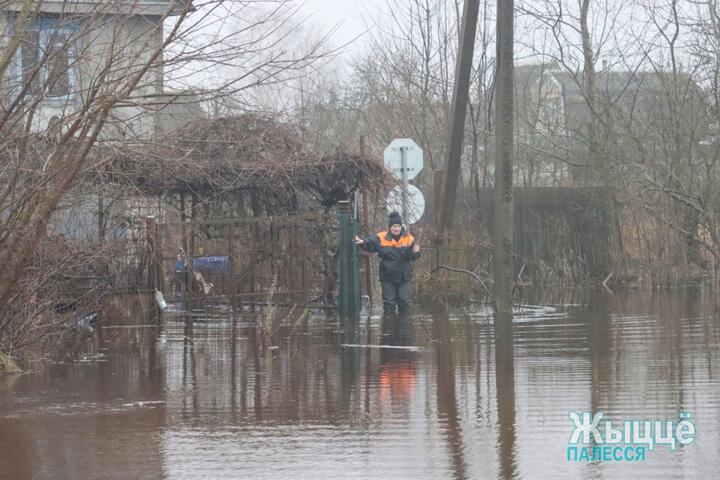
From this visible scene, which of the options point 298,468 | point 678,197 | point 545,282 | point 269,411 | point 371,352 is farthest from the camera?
point 545,282

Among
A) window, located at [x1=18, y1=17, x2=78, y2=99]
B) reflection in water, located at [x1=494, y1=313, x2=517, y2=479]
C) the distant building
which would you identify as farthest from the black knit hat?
window, located at [x1=18, y1=17, x2=78, y2=99]

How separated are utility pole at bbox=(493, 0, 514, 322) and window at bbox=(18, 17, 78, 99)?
6.96 metres

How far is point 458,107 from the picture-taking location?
758 inches

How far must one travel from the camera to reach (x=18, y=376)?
11.1m

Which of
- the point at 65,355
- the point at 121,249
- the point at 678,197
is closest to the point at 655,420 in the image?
the point at 65,355

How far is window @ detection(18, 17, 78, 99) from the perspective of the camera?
10305 millimetres

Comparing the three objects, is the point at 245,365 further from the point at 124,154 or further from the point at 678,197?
the point at 678,197

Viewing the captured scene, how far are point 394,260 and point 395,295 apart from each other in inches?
21.3

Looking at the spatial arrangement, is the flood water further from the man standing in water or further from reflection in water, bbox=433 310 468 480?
the man standing in water

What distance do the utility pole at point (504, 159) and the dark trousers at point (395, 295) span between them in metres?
1.34

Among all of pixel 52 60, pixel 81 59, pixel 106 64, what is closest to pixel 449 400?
pixel 106 64

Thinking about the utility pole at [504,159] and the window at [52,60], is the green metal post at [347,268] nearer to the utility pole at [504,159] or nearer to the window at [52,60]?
the utility pole at [504,159]

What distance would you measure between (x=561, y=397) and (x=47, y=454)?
3910mm

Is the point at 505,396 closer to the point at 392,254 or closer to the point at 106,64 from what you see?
the point at 106,64
